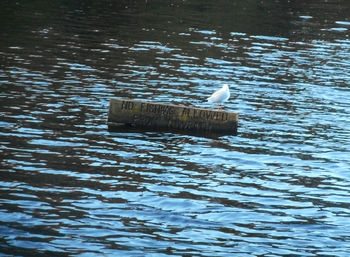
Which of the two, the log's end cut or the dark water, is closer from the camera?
the dark water

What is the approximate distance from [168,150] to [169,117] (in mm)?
2302

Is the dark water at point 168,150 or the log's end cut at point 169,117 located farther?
the log's end cut at point 169,117

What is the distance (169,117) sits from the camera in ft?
A: 74.4

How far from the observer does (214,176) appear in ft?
60.3

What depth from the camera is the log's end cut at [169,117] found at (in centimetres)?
2247

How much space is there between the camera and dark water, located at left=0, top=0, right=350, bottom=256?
14164 mm

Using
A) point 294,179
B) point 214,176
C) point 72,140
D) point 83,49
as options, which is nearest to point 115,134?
point 72,140

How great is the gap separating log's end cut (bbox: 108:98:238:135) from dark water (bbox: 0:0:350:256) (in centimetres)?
52

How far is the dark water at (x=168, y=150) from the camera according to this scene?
46.5 feet

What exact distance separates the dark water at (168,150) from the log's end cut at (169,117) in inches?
20.6

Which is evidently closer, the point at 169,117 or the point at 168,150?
the point at 168,150

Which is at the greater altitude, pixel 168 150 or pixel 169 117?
pixel 169 117

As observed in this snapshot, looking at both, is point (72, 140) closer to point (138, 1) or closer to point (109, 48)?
point (109, 48)

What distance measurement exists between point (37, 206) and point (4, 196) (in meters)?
0.93
